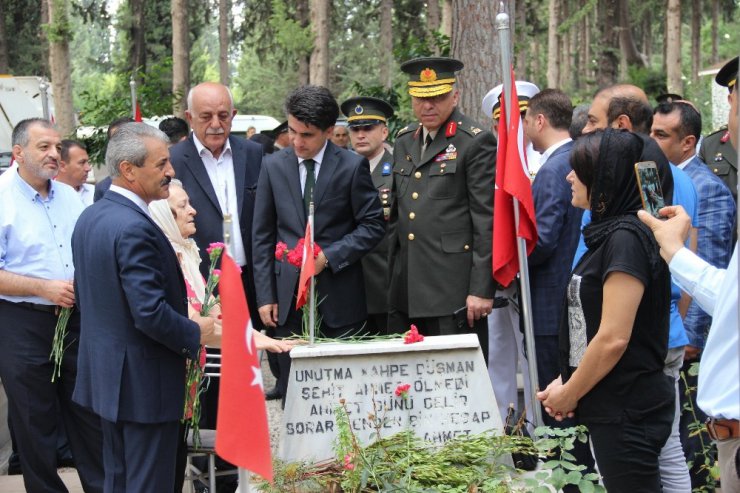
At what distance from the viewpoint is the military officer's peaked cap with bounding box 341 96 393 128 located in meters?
7.31

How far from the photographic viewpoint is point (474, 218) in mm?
5398

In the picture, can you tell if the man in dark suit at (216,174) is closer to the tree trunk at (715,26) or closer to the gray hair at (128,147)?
the gray hair at (128,147)

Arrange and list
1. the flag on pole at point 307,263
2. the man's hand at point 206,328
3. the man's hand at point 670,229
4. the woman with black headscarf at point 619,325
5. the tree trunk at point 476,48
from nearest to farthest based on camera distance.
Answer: the man's hand at point 670,229 → the woman with black headscarf at point 619,325 → the man's hand at point 206,328 → the flag on pole at point 307,263 → the tree trunk at point 476,48

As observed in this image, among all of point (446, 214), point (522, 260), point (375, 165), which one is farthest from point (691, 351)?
point (375, 165)

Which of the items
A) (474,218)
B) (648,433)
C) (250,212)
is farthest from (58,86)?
(648,433)

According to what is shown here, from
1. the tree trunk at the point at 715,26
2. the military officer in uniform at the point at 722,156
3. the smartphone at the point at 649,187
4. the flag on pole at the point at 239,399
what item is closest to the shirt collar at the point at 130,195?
the flag on pole at the point at 239,399

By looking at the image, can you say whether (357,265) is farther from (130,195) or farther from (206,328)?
(130,195)

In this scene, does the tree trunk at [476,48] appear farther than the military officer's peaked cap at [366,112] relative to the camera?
Yes

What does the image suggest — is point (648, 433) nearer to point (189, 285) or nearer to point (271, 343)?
point (271, 343)

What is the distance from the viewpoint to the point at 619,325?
358 centimetres

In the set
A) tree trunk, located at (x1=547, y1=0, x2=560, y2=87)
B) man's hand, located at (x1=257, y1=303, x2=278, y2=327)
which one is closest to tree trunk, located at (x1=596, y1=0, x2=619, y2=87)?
tree trunk, located at (x1=547, y1=0, x2=560, y2=87)

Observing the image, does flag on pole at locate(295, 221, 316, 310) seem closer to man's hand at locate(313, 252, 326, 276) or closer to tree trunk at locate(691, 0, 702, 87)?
man's hand at locate(313, 252, 326, 276)

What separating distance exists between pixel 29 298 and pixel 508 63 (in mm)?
2901

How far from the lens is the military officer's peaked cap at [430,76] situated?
548 centimetres
